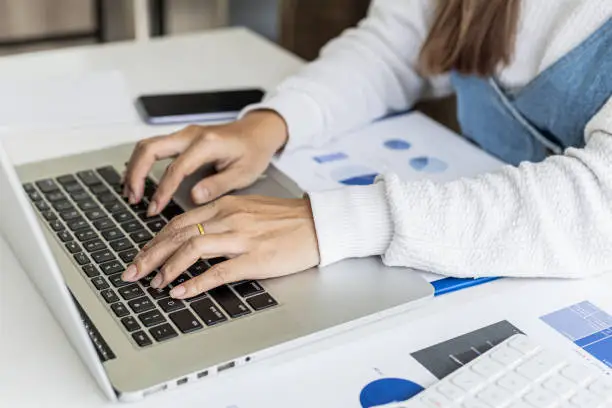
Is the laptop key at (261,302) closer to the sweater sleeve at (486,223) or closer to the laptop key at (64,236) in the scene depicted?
the sweater sleeve at (486,223)

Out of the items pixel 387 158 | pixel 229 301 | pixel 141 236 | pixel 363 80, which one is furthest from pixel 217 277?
pixel 363 80

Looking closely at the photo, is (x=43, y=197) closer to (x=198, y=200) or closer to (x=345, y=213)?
(x=198, y=200)

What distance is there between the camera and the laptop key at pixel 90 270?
0.74m

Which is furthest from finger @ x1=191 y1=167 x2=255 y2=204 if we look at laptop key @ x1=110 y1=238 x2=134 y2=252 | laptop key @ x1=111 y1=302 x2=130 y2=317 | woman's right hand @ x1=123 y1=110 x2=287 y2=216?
laptop key @ x1=111 y1=302 x2=130 y2=317

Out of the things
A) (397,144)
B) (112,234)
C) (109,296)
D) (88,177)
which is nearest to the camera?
(109,296)

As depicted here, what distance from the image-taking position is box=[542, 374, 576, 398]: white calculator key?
2.01ft

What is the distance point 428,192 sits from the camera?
780mm

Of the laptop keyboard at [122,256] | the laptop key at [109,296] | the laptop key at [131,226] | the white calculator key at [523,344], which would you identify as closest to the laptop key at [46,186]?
the laptop keyboard at [122,256]

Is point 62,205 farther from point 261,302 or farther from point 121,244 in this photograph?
point 261,302

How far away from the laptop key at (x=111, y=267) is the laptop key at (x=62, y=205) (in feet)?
0.39

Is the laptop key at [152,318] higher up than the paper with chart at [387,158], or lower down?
higher up

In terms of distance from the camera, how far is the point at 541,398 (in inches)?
23.8

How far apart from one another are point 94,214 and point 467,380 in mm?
401

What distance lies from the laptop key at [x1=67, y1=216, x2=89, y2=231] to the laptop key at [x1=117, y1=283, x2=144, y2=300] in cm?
12
